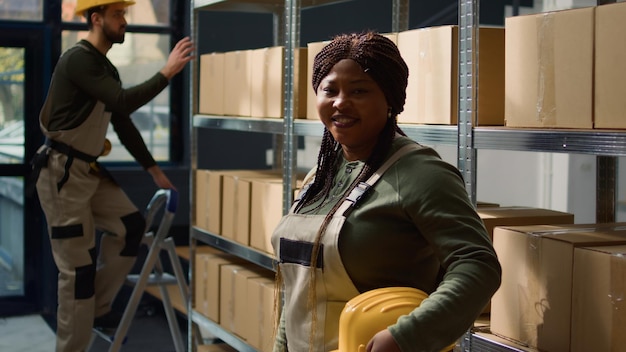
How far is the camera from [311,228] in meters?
1.93

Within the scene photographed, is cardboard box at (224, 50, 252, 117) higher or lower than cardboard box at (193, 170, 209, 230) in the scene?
higher

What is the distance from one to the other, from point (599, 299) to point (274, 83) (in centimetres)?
203

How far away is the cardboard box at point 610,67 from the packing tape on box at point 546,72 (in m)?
0.14

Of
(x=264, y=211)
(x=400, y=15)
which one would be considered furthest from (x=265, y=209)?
(x=400, y=15)

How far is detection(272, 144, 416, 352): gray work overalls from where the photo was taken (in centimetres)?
187

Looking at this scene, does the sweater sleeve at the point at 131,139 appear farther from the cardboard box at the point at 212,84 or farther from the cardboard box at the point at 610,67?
the cardboard box at the point at 610,67

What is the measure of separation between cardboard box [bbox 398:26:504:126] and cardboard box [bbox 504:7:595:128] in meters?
0.17

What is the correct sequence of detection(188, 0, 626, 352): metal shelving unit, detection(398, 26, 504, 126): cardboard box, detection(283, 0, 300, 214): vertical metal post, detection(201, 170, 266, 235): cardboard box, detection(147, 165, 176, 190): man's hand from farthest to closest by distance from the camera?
detection(147, 165, 176, 190): man's hand
detection(201, 170, 266, 235): cardboard box
detection(283, 0, 300, 214): vertical metal post
detection(398, 26, 504, 126): cardboard box
detection(188, 0, 626, 352): metal shelving unit

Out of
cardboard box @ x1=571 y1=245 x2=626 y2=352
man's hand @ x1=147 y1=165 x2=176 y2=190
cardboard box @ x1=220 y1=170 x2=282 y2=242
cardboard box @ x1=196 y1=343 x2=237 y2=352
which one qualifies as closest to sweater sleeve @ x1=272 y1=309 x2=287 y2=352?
cardboard box @ x1=571 y1=245 x2=626 y2=352

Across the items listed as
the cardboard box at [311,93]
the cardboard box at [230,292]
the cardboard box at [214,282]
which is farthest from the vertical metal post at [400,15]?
the cardboard box at [214,282]

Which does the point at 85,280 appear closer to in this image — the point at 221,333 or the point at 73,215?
the point at 73,215

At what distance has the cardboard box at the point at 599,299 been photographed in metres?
1.93

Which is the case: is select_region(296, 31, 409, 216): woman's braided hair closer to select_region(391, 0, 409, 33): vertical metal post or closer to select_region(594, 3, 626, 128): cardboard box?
select_region(594, 3, 626, 128): cardboard box

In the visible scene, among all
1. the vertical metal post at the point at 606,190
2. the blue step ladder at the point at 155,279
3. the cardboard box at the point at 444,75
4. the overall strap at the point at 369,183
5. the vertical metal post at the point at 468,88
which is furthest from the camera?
the blue step ladder at the point at 155,279
